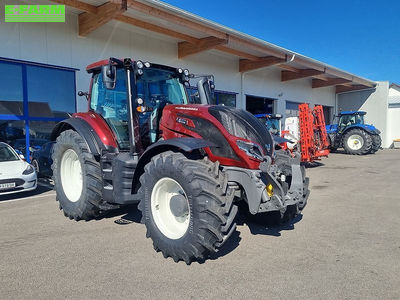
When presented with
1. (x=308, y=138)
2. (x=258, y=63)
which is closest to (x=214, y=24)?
(x=258, y=63)

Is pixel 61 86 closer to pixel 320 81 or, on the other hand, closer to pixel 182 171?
pixel 182 171

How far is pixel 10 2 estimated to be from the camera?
748cm

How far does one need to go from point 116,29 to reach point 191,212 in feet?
26.4

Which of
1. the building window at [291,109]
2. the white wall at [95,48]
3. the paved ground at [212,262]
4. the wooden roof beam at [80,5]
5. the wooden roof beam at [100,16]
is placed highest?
the wooden roof beam at [80,5]

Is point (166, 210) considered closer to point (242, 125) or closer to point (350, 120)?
point (242, 125)

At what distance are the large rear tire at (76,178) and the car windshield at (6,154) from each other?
249 cm

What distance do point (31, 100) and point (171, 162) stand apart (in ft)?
22.0

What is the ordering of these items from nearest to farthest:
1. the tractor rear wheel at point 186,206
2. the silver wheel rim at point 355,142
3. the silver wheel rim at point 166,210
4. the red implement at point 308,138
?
the tractor rear wheel at point 186,206
the silver wheel rim at point 166,210
the red implement at point 308,138
the silver wheel rim at point 355,142

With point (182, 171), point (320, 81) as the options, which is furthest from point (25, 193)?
point (320, 81)

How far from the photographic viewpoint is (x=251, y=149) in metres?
3.42

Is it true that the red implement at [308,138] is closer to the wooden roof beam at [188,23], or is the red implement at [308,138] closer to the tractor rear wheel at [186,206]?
the wooden roof beam at [188,23]

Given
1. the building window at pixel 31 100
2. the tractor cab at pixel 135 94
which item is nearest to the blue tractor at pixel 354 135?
the building window at pixel 31 100

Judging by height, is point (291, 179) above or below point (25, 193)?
above

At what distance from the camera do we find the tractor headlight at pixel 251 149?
133 inches
